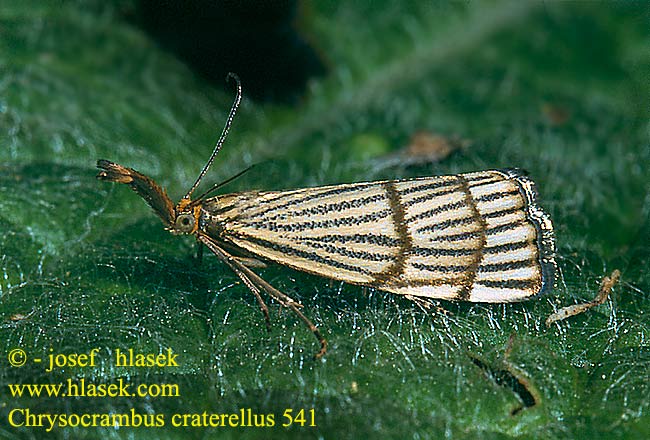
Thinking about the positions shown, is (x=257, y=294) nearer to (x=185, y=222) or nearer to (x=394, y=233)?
(x=185, y=222)

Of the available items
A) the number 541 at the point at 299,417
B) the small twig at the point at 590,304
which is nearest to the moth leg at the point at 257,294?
the number 541 at the point at 299,417

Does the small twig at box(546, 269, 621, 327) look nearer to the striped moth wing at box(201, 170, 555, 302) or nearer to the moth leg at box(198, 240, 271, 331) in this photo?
the striped moth wing at box(201, 170, 555, 302)

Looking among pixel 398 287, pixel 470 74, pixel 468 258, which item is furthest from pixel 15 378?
pixel 470 74

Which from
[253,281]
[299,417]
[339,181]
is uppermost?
[339,181]

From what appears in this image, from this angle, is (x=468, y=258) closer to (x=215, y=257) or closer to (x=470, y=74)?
(x=215, y=257)

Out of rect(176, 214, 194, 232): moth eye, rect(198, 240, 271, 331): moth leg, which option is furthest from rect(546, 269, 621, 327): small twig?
rect(176, 214, 194, 232): moth eye

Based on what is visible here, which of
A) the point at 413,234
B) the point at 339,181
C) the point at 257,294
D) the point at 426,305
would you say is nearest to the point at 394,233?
the point at 413,234
